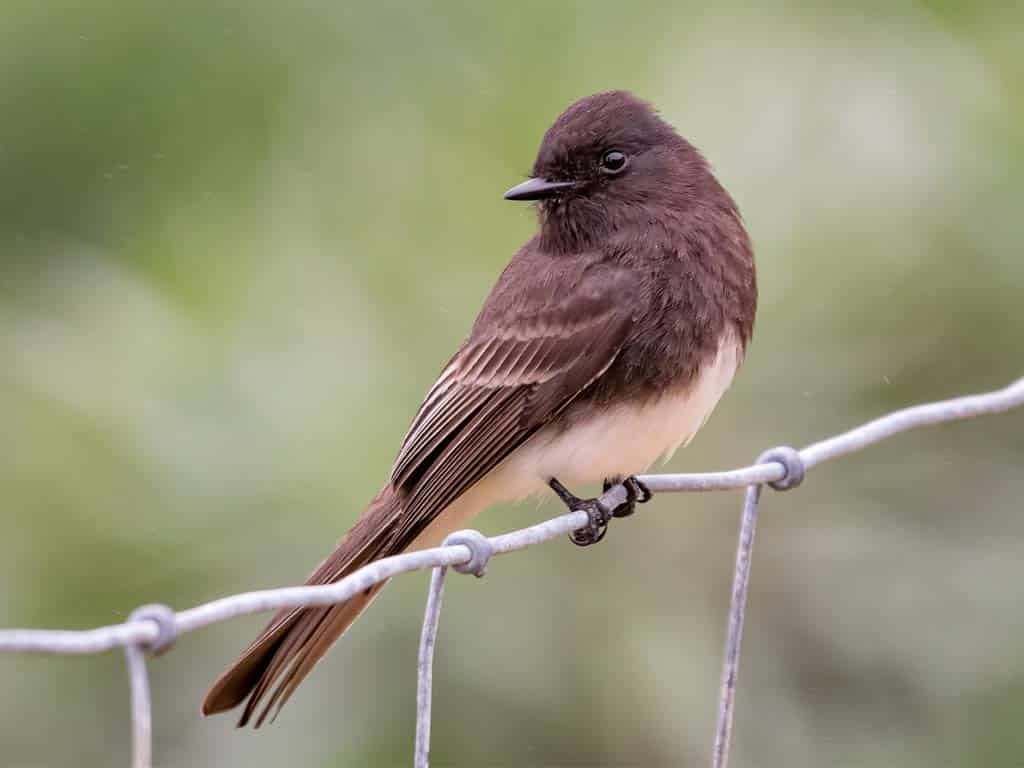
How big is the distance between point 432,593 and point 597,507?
1.28 meters

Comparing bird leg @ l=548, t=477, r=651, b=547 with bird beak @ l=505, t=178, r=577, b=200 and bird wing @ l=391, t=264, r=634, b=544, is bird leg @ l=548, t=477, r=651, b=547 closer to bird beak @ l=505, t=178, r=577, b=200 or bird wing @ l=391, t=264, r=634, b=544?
bird wing @ l=391, t=264, r=634, b=544

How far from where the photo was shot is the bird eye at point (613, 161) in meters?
3.77

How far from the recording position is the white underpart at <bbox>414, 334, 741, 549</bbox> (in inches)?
136

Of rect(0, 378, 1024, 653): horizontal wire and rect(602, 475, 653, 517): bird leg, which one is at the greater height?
rect(602, 475, 653, 517): bird leg

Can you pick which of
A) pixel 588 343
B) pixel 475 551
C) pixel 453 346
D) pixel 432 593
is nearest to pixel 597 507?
pixel 588 343

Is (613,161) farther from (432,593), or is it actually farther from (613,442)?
(432,593)

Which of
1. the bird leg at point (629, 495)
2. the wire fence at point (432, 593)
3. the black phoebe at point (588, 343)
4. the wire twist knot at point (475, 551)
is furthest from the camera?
the bird leg at point (629, 495)

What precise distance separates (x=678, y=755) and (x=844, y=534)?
73 centimetres

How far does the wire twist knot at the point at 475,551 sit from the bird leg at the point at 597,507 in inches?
39.5

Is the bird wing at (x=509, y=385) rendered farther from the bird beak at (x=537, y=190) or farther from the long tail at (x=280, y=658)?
the long tail at (x=280, y=658)

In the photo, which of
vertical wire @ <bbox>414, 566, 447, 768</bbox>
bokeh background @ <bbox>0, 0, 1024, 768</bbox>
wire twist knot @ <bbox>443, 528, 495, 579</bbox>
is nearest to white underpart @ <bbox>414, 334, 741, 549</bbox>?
bokeh background @ <bbox>0, 0, 1024, 768</bbox>

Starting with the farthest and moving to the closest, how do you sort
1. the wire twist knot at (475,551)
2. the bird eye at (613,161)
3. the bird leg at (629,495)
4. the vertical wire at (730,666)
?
1. the bird eye at (613,161)
2. the bird leg at (629,495)
3. the vertical wire at (730,666)
4. the wire twist knot at (475,551)

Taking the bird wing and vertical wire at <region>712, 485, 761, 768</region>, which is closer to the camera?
vertical wire at <region>712, 485, 761, 768</region>

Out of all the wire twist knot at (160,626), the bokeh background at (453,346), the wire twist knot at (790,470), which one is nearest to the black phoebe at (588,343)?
the bokeh background at (453,346)
